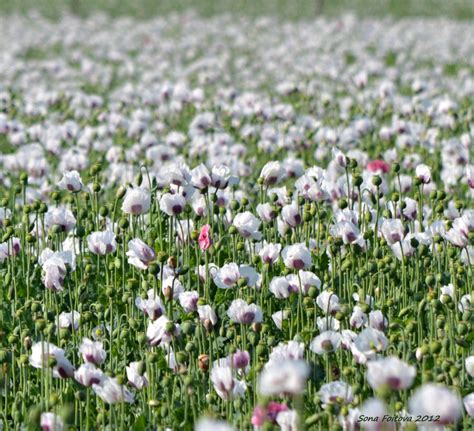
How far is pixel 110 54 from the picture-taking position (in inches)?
550

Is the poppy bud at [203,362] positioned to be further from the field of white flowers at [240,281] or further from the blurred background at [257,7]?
the blurred background at [257,7]

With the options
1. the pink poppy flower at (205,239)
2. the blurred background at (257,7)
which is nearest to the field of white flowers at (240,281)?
the pink poppy flower at (205,239)

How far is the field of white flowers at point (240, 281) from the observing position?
3043 millimetres

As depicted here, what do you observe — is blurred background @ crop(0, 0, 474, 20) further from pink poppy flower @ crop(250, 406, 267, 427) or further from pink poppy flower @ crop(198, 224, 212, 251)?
pink poppy flower @ crop(250, 406, 267, 427)

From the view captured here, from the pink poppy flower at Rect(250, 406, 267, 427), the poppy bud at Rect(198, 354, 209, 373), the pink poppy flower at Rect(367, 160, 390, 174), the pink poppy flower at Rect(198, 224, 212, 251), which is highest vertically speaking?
the pink poppy flower at Rect(367, 160, 390, 174)

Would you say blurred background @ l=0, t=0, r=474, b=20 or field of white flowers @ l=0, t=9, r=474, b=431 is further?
blurred background @ l=0, t=0, r=474, b=20

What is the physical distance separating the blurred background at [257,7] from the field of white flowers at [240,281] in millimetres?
16319

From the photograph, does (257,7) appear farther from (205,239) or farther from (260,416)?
(260,416)

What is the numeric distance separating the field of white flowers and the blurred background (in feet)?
53.5

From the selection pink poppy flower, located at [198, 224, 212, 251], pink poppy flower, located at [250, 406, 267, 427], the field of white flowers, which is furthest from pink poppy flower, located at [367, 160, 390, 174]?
pink poppy flower, located at [250, 406, 267, 427]

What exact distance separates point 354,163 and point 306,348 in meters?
1.10

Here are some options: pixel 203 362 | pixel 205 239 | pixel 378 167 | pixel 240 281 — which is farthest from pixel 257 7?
pixel 203 362

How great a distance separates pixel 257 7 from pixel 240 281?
23314 mm

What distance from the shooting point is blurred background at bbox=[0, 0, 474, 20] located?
79.8ft
